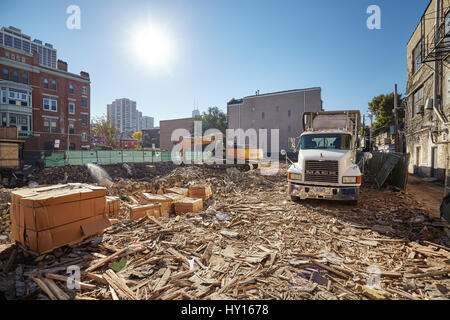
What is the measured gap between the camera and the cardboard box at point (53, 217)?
12.4ft

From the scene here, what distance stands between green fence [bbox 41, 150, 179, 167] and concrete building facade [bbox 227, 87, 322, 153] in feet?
62.5

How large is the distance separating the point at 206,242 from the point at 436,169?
1829 cm

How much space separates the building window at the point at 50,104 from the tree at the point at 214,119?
110 ft

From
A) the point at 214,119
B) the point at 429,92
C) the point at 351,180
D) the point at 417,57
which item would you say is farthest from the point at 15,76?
the point at 417,57

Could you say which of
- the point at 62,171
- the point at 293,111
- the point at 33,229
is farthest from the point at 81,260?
the point at 293,111

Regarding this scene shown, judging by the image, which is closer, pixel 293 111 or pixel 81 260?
pixel 81 260

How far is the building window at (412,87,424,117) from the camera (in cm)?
1745

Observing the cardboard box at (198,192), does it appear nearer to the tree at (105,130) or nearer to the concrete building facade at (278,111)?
the concrete building facade at (278,111)

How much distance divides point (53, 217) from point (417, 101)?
83.8 ft

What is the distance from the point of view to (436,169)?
14.8 metres

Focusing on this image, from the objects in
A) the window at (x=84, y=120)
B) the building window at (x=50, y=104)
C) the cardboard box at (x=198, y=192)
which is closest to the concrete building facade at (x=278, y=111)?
the window at (x=84, y=120)

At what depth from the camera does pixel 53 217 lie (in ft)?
12.8

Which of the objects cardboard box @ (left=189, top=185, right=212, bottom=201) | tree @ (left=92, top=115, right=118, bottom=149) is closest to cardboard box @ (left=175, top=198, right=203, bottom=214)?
cardboard box @ (left=189, top=185, right=212, bottom=201)
